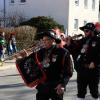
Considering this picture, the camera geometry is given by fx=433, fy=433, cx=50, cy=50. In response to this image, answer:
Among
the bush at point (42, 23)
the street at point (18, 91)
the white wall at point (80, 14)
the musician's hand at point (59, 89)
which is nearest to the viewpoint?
the musician's hand at point (59, 89)

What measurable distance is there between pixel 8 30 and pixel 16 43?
2078 mm

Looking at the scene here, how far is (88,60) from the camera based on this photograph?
8.02 metres

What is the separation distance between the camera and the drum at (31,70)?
6168 millimetres

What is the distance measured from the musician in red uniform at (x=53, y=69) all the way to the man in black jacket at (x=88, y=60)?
1.88m

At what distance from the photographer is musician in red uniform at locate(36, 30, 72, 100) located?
20.0 ft

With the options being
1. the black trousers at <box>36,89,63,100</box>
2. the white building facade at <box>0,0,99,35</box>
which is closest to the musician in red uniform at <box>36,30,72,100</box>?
the black trousers at <box>36,89,63,100</box>

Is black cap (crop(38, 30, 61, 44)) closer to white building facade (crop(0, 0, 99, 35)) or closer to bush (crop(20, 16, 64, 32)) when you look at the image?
bush (crop(20, 16, 64, 32))

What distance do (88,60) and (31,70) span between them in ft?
6.72

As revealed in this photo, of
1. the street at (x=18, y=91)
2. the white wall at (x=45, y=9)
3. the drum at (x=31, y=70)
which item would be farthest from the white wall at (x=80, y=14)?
the drum at (x=31, y=70)

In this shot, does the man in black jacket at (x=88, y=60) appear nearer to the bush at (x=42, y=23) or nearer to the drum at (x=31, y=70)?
the drum at (x=31, y=70)

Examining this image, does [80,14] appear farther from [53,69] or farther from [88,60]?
[53,69]

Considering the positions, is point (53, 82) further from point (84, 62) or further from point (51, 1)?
point (51, 1)

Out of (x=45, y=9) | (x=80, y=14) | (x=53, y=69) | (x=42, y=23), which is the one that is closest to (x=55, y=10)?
(x=45, y=9)

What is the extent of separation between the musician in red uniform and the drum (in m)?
0.07
